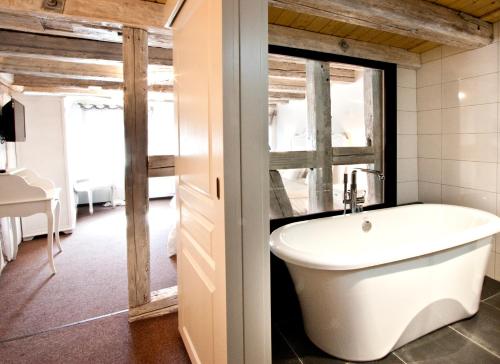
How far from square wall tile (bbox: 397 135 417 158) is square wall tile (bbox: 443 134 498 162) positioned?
28 cm

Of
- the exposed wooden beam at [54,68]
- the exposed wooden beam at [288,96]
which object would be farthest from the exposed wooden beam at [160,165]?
the exposed wooden beam at [54,68]

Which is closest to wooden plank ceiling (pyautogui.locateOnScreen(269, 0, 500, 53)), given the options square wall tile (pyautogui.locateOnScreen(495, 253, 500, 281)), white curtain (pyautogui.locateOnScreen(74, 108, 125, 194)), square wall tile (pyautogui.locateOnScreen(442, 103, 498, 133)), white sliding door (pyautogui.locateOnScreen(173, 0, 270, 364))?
square wall tile (pyautogui.locateOnScreen(442, 103, 498, 133))

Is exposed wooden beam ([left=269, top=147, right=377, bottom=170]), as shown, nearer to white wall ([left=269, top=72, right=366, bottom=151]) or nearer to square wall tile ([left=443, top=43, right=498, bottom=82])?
white wall ([left=269, top=72, right=366, bottom=151])

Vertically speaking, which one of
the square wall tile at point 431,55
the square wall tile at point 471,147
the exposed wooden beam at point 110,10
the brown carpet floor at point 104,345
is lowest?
the brown carpet floor at point 104,345

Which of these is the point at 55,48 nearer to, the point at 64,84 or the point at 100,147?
the point at 64,84

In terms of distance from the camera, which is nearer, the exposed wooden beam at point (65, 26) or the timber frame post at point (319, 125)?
the exposed wooden beam at point (65, 26)

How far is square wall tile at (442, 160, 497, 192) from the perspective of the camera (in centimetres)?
238

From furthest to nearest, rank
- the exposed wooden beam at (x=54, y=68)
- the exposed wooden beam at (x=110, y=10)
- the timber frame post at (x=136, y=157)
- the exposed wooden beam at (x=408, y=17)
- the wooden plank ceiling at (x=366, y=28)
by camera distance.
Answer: the exposed wooden beam at (x=54, y=68) → the wooden plank ceiling at (x=366, y=28) → the timber frame post at (x=136, y=157) → the exposed wooden beam at (x=408, y=17) → the exposed wooden beam at (x=110, y=10)

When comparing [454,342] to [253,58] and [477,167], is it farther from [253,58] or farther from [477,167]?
[253,58]

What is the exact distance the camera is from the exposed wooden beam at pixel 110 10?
1596 mm

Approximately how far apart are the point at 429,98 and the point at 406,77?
0.30 metres

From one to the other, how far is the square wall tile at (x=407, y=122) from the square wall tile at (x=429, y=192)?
55cm

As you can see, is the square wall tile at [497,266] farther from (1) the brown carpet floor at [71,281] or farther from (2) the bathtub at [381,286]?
(1) the brown carpet floor at [71,281]

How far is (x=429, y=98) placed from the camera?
2793mm
